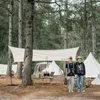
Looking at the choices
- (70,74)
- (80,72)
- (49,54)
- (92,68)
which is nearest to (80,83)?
(80,72)

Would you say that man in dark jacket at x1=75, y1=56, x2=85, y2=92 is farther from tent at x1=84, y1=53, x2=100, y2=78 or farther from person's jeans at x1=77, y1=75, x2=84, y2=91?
tent at x1=84, y1=53, x2=100, y2=78

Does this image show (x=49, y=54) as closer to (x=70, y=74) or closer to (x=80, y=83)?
(x=70, y=74)

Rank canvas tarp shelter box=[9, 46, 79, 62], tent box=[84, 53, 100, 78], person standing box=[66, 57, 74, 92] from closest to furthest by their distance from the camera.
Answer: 1. person standing box=[66, 57, 74, 92]
2. canvas tarp shelter box=[9, 46, 79, 62]
3. tent box=[84, 53, 100, 78]

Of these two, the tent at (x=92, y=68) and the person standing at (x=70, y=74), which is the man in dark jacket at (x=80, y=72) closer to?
the person standing at (x=70, y=74)

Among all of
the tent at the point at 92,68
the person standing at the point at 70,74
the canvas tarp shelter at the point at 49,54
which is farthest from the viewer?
the tent at the point at 92,68

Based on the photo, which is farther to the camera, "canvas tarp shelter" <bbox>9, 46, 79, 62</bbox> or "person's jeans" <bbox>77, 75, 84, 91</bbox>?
"canvas tarp shelter" <bbox>9, 46, 79, 62</bbox>

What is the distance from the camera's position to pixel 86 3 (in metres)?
15.1

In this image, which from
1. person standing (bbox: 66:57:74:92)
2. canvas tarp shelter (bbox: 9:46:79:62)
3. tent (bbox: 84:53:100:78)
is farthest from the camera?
tent (bbox: 84:53:100:78)

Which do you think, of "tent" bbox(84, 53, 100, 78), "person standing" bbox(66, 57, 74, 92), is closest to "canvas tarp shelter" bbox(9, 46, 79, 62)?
"person standing" bbox(66, 57, 74, 92)

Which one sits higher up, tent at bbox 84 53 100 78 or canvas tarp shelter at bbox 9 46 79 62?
canvas tarp shelter at bbox 9 46 79 62

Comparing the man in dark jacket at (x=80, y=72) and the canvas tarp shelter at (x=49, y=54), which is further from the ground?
the canvas tarp shelter at (x=49, y=54)

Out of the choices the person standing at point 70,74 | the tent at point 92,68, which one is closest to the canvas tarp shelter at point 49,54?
the person standing at point 70,74

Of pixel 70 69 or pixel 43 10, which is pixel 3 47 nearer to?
pixel 43 10

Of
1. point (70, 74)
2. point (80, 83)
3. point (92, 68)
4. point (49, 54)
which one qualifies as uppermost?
point (49, 54)
